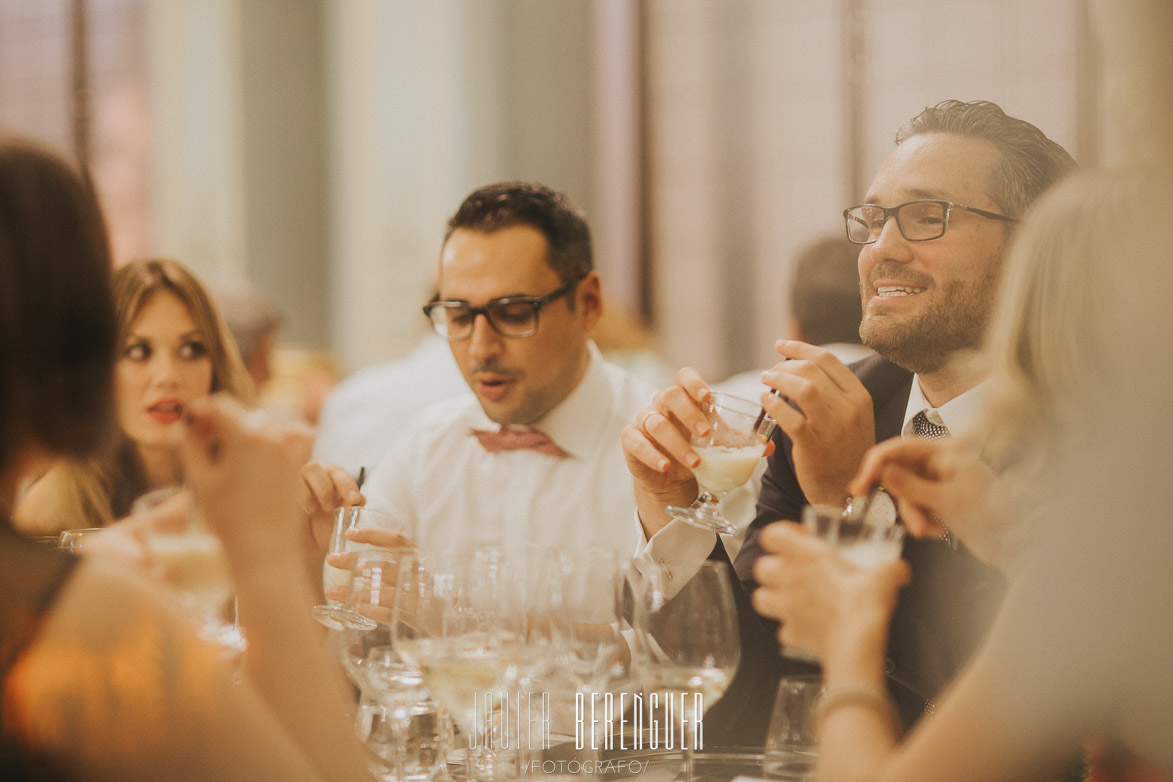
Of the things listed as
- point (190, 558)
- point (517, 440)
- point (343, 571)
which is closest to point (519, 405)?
Result: point (517, 440)

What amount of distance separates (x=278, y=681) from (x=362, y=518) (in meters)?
0.49

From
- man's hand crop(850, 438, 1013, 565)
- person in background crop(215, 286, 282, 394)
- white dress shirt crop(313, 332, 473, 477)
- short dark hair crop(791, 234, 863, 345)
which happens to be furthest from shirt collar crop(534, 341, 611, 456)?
person in background crop(215, 286, 282, 394)

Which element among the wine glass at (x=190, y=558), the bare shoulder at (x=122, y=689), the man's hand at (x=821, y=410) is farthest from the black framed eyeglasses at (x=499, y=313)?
the bare shoulder at (x=122, y=689)

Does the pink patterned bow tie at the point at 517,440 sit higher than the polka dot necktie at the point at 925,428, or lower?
lower

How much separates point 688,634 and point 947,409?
68 centimetres

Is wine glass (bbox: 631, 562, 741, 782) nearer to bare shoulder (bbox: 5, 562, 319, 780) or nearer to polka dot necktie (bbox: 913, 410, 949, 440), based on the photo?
bare shoulder (bbox: 5, 562, 319, 780)

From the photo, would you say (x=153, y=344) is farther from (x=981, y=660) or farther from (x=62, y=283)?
(x=981, y=660)

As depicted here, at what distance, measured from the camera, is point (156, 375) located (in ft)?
6.63

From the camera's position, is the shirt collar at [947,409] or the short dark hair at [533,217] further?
the short dark hair at [533,217]

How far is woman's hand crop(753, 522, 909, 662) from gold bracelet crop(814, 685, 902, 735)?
0.10ft

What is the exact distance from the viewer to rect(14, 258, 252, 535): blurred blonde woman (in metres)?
1.97

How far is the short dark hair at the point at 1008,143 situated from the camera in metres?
1.44

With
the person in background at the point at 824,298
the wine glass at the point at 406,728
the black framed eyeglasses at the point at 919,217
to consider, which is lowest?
the wine glass at the point at 406,728

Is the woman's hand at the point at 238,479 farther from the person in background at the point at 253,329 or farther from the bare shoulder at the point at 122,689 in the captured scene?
the person in background at the point at 253,329
